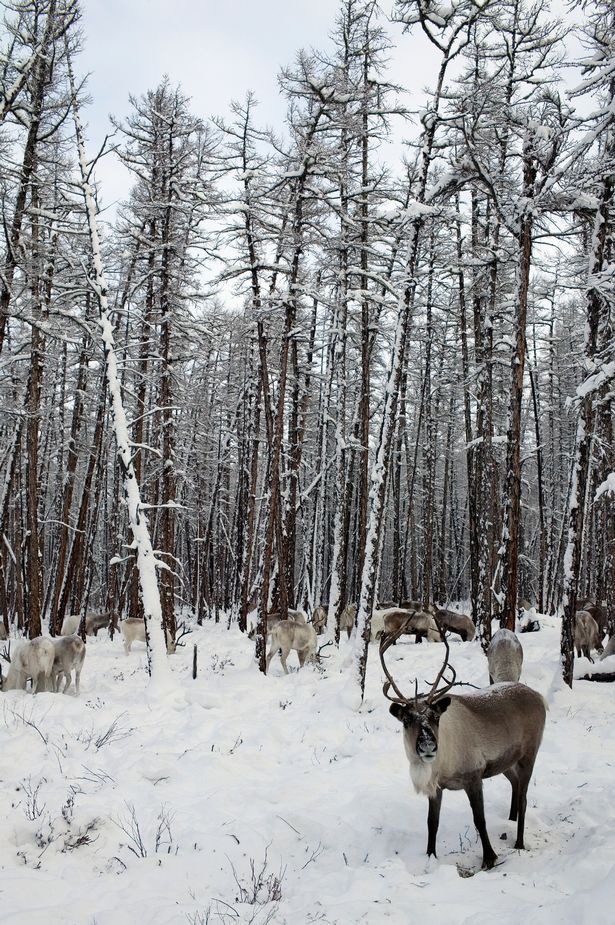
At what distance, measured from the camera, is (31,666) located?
11.6 metres

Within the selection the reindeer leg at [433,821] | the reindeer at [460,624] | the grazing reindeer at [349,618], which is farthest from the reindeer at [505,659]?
the grazing reindeer at [349,618]

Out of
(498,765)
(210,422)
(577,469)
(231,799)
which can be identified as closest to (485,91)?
(577,469)

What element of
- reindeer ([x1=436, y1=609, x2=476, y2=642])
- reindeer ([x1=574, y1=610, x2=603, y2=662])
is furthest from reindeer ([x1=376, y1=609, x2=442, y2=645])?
reindeer ([x1=574, y1=610, x2=603, y2=662])

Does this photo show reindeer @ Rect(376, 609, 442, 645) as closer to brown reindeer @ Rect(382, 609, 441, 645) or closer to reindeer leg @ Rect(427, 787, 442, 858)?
brown reindeer @ Rect(382, 609, 441, 645)

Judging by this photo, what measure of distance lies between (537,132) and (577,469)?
6.45 meters

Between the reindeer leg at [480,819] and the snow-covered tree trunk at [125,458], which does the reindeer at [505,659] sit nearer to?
the reindeer leg at [480,819]

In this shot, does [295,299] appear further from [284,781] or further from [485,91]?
[284,781]

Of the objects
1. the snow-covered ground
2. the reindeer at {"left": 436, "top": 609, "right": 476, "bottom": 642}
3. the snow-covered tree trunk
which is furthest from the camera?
the reindeer at {"left": 436, "top": 609, "right": 476, "bottom": 642}

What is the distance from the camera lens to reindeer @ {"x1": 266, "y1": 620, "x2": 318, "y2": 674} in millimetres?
15758

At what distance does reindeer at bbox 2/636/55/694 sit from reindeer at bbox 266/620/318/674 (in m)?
5.72

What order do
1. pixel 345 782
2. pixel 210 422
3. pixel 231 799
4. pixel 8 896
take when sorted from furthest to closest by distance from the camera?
pixel 210 422, pixel 345 782, pixel 231 799, pixel 8 896

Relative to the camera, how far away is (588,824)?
5.69m

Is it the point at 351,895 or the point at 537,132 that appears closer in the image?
the point at 351,895

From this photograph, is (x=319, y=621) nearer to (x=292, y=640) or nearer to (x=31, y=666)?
(x=292, y=640)
